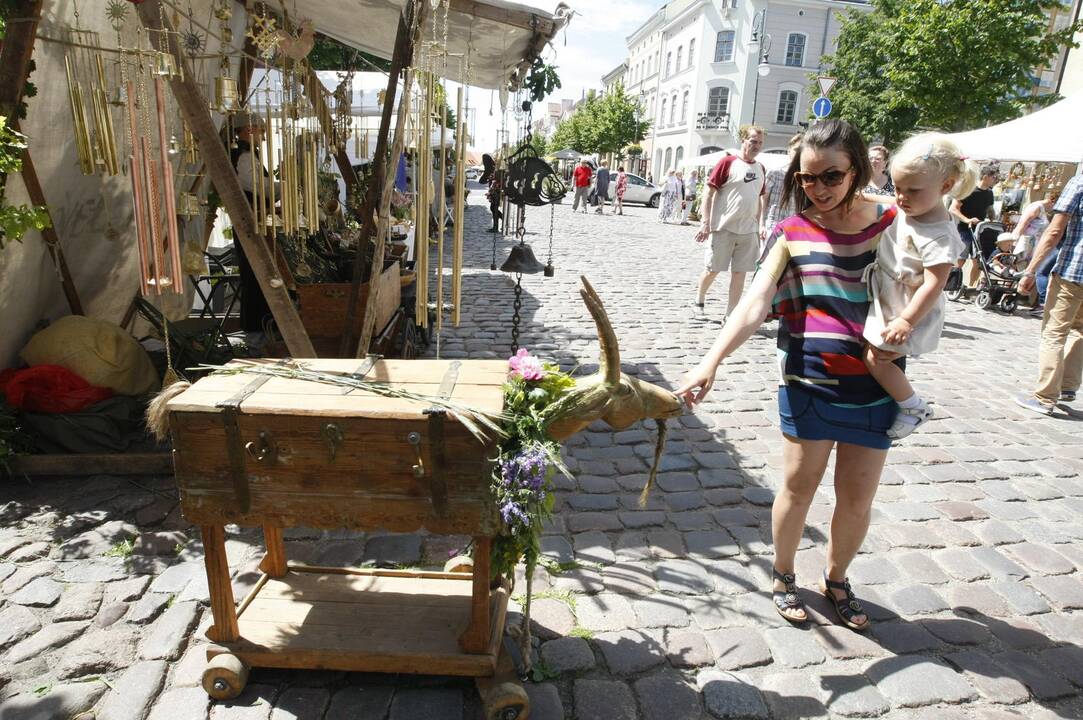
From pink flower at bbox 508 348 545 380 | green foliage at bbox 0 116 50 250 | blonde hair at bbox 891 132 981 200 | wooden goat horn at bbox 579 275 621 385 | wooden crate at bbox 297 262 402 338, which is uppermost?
blonde hair at bbox 891 132 981 200

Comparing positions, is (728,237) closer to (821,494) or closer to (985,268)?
(821,494)

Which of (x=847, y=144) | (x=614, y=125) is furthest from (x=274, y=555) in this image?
(x=614, y=125)

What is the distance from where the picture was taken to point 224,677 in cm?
232

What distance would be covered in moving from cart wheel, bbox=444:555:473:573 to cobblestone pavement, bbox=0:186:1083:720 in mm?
256

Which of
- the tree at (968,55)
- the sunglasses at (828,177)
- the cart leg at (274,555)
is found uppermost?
the tree at (968,55)

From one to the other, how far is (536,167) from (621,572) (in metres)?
3.26

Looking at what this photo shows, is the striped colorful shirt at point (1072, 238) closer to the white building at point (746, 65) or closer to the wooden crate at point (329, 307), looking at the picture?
the wooden crate at point (329, 307)

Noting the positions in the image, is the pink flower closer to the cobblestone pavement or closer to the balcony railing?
the cobblestone pavement

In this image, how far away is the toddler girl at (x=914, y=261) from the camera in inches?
90.2

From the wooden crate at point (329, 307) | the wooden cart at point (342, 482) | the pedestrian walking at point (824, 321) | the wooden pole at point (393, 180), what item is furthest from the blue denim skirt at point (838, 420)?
the wooden crate at point (329, 307)

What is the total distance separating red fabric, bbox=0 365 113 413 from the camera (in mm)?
3951

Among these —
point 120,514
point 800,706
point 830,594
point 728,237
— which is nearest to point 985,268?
point 728,237

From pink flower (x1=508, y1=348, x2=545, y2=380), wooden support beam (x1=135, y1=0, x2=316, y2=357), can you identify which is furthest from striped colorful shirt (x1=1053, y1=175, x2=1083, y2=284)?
wooden support beam (x1=135, y1=0, x2=316, y2=357)

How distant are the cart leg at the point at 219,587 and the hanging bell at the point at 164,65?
1939 millimetres
